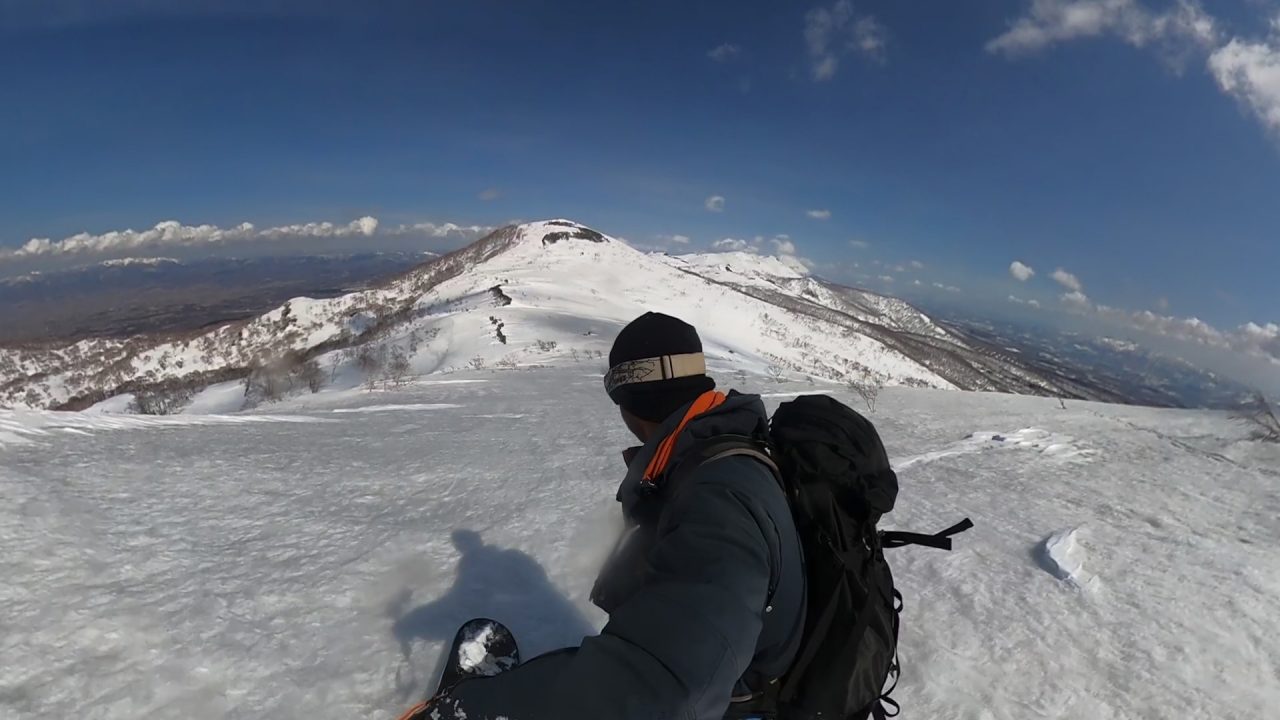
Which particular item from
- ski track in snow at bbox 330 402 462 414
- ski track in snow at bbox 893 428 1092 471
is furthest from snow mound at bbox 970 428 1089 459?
ski track in snow at bbox 330 402 462 414

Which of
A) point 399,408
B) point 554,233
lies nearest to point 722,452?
point 399,408

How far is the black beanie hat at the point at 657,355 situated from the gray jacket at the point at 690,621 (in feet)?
1.54

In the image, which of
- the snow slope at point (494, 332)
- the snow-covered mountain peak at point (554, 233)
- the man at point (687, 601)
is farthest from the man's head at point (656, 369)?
the snow-covered mountain peak at point (554, 233)

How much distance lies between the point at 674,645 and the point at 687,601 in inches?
4.0

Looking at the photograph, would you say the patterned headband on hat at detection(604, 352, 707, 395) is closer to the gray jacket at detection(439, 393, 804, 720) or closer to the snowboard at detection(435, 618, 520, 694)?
the gray jacket at detection(439, 393, 804, 720)

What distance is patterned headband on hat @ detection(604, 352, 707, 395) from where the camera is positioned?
7.32 ft

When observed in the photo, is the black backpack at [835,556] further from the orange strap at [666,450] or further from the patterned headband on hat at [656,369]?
the patterned headband on hat at [656,369]

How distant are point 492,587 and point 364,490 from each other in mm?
2377

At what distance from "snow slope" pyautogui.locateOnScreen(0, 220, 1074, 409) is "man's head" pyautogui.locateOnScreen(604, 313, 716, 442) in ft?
65.7

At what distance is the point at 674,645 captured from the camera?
1.27 meters

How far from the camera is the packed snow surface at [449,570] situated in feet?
9.59

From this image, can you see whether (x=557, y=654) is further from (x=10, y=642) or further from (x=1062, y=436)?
(x=1062, y=436)

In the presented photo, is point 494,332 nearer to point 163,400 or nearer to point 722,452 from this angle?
point 163,400

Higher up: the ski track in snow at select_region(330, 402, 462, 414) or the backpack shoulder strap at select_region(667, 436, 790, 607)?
the backpack shoulder strap at select_region(667, 436, 790, 607)
